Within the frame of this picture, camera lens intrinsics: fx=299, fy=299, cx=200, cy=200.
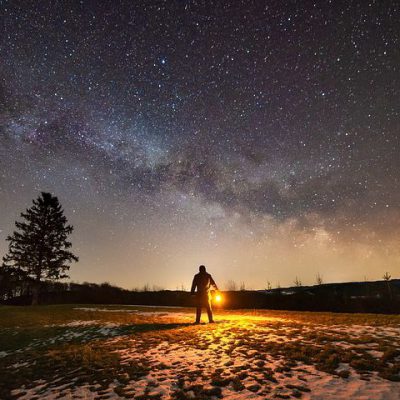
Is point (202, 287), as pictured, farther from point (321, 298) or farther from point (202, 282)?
point (321, 298)

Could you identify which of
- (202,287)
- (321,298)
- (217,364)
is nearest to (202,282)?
(202,287)

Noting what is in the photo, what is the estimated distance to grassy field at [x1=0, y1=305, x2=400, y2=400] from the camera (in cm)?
557


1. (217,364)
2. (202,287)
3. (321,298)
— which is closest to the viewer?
(217,364)

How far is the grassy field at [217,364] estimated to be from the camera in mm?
5566

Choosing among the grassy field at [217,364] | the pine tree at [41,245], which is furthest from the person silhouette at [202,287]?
the pine tree at [41,245]

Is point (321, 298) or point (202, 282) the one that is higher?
point (202, 282)

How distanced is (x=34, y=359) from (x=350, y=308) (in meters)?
25.9

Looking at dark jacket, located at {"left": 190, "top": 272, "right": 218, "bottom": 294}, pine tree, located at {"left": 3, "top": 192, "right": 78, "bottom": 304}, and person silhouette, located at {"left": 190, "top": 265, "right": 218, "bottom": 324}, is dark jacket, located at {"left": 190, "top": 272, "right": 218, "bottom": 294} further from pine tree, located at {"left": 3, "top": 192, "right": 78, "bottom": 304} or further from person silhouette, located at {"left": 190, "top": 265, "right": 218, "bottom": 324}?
pine tree, located at {"left": 3, "top": 192, "right": 78, "bottom": 304}

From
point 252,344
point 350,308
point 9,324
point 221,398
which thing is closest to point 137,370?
point 221,398

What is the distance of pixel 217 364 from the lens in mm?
6918

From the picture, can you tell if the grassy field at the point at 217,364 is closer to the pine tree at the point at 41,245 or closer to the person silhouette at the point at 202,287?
the person silhouette at the point at 202,287

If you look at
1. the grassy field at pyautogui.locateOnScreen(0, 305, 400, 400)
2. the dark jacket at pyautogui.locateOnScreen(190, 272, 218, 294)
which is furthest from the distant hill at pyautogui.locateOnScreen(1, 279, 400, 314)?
the grassy field at pyautogui.locateOnScreen(0, 305, 400, 400)

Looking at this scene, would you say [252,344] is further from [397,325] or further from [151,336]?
[397,325]

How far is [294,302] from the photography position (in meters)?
29.3
